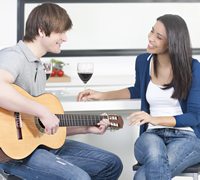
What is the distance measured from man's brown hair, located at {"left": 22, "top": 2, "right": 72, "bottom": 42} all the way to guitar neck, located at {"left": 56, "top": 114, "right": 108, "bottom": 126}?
42 cm

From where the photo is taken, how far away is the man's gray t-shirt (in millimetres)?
1412

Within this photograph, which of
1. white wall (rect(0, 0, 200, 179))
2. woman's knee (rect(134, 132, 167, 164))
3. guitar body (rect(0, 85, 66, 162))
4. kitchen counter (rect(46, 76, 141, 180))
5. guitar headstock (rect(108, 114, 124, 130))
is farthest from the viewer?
white wall (rect(0, 0, 200, 179))

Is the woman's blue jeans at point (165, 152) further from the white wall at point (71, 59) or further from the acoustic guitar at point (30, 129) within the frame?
Result: the white wall at point (71, 59)

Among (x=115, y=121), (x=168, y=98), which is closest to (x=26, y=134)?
(x=115, y=121)

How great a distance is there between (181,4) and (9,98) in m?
2.90

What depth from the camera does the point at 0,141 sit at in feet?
4.53

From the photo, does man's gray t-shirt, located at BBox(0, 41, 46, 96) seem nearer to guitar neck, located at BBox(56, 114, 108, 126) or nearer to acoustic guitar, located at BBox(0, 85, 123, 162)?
acoustic guitar, located at BBox(0, 85, 123, 162)

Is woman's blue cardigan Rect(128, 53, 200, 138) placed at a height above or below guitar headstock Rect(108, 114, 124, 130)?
above

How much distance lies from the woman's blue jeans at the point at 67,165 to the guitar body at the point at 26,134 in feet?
0.17

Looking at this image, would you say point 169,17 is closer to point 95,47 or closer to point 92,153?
point 92,153

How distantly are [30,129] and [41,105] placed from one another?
5.1 inches

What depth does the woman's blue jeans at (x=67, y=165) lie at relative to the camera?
4.64ft

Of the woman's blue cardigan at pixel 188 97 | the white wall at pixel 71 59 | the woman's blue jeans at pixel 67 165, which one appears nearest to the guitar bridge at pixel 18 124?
the woman's blue jeans at pixel 67 165

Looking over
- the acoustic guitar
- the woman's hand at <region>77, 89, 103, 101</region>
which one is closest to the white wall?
the woman's hand at <region>77, 89, 103, 101</region>
